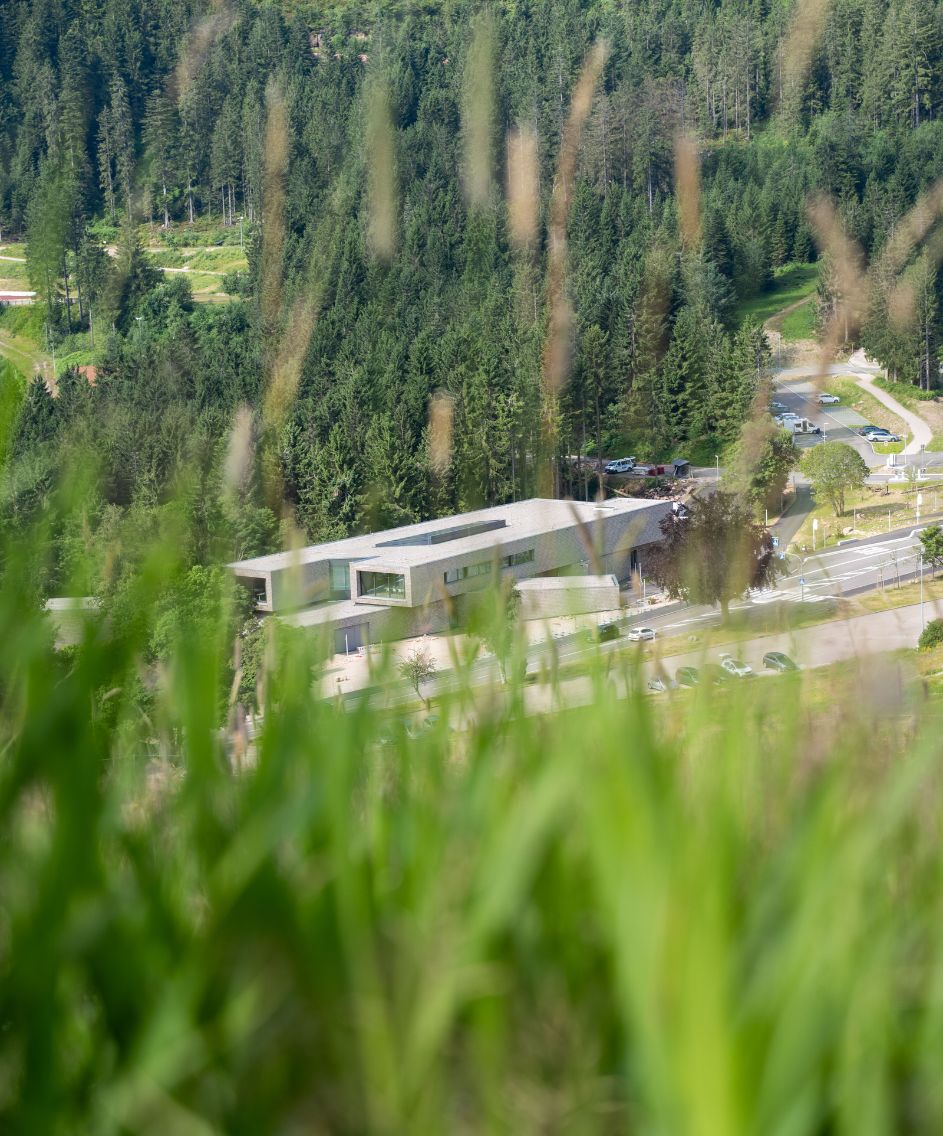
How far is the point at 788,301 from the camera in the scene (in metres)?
68.8

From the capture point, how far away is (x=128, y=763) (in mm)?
870

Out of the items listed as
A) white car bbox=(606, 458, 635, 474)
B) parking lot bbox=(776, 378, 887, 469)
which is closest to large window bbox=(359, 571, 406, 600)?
white car bbox=(606, 458, 635, 474)

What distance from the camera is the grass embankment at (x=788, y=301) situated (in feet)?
219

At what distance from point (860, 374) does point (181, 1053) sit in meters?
65.1

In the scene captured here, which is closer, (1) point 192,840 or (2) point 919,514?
(1) point 192,840

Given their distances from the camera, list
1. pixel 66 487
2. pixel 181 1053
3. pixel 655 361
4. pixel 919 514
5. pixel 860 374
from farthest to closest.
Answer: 1. pixel 860 374
2. pixel 655 361
3. pixel 919 514
4. pixel 66 487
5. pixel 181 1053

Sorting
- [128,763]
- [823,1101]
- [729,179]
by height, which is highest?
[729,179]

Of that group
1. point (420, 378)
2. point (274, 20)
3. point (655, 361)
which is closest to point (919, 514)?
point (655, 361)

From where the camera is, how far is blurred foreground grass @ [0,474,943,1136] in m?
0.51

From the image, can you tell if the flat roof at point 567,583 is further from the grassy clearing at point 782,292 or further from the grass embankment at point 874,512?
the grassy clearing at point 782,292

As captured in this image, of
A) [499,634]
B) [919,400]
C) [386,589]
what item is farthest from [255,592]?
[919,400]

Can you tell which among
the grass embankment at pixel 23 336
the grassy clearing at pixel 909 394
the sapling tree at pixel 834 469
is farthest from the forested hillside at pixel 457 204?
the grass embankment at pixel 23 336

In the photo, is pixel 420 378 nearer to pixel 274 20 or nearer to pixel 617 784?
pixel 617 784

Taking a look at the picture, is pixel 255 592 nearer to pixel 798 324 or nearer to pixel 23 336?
pixel 23 336
